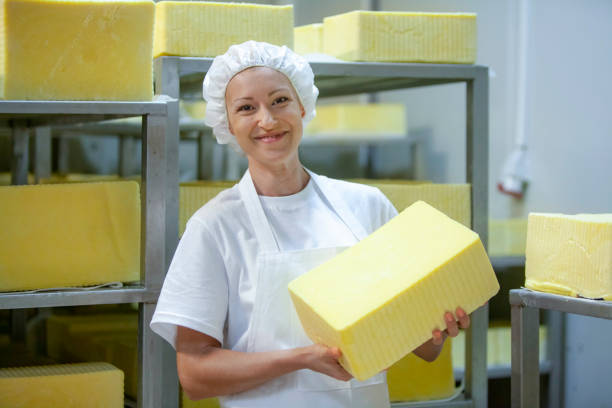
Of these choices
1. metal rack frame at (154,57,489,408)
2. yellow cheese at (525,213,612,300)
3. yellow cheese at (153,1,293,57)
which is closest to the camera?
yellow cheese at (525,213,612,300)

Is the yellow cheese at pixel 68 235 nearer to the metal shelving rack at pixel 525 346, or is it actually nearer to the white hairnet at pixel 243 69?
the white hairnet at pixel 243 69

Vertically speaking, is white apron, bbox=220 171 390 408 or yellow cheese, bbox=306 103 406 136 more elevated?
yellow cheese, bbox=306 103 406 136

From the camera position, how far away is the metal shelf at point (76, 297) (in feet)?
5.80

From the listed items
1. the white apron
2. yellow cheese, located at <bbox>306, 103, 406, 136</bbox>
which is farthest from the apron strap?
yellow cheese, located at <bbox>306, 103, 406, 136</bbox>

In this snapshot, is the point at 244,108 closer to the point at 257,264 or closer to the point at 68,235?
the point at 257,264

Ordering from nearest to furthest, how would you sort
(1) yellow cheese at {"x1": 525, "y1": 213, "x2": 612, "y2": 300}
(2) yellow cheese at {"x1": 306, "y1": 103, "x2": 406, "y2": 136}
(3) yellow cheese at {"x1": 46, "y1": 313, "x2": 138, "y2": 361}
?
(1) yellow cheese at {"x1": 525, "y1": 213, "x2": 612, "y2": 300} → (3) yellow cheese at {"x1": 46, "y1": 313, "x2": 138, "y2": 361} → (2) yellow cheese at {"x1": 306, "y1": 103, "x2": 406, "y2": 136}

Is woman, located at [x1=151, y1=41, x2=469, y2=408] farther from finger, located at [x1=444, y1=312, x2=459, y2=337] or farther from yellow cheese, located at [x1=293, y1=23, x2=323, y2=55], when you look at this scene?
yellow cheese, located at [x1=293, y1=23, x2=323, y2=55]

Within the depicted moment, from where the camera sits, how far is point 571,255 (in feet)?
5.37

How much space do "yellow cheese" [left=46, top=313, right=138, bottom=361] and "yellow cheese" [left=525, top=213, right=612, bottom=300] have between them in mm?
1359

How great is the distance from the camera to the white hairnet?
1.69 metres

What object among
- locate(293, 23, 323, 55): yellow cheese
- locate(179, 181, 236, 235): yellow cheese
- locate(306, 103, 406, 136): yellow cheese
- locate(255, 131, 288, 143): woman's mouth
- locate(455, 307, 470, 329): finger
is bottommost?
locate(455, 307, 470, 329): finger

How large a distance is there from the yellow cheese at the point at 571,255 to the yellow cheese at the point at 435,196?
563 millimetres

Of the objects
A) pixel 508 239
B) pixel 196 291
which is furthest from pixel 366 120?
pixel 196 291

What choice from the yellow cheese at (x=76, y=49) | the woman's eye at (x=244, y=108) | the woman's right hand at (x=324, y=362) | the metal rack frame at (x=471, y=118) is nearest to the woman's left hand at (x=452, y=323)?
the woman's right hand at (x=324, y=362)
